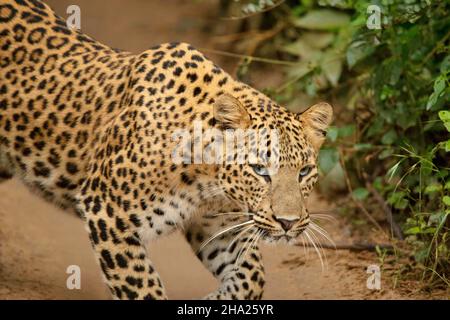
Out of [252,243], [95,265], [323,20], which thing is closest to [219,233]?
[252,243]

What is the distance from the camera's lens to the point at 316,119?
695 cm

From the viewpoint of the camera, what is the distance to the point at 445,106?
26.3ft

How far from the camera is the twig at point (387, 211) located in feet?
28.6

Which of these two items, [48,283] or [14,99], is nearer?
[14,99]

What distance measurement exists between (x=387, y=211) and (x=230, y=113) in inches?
110

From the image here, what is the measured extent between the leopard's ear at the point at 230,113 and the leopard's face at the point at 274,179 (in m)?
0.02

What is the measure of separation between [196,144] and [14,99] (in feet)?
5.70

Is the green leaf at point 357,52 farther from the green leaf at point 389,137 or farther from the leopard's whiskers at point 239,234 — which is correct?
the leopard's whiskers at point 239,234

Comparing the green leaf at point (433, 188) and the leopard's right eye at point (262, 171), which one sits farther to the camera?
the green leaf at point (433, 188)

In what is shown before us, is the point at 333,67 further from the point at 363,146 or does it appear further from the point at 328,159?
the point at 363,146

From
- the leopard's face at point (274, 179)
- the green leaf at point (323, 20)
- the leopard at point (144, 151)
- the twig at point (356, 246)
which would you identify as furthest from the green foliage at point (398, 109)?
the leopard at point (144, 151)
